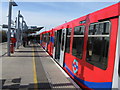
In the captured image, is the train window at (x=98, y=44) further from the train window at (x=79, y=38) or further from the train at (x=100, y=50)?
the train window at (x=79, y=38)

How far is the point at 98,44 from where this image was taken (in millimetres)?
5059

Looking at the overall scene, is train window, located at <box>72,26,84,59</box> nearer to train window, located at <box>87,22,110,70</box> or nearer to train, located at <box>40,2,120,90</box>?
train, located at <box>40,2,120,90</box>

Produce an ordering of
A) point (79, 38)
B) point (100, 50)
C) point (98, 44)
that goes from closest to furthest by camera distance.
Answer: point (100, 50)
point (98, 44)
point (79, 38)

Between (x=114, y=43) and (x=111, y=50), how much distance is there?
191mm

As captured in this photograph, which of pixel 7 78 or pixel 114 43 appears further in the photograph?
pixel 7 78

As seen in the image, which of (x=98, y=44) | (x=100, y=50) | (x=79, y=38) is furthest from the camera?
(x=79, y=38)

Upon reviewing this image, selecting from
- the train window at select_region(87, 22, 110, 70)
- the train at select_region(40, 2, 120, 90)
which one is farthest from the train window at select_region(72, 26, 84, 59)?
the train window at select_region(87, 22, 110, 70)

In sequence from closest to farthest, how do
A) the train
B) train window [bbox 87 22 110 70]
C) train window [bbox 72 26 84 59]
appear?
1. the train
2. train window [bbox 87 22 110 70]
3. train window [bbox 72 26 84 59]

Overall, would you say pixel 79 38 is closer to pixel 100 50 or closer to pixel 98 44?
pixel 98 44

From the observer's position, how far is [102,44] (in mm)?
4820

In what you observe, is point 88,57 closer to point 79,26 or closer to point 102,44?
point 102,44

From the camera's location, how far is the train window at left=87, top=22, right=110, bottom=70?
4641mm

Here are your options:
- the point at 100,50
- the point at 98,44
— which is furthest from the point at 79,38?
the point at 100,50

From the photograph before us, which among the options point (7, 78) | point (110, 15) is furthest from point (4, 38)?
point (110, 15)
